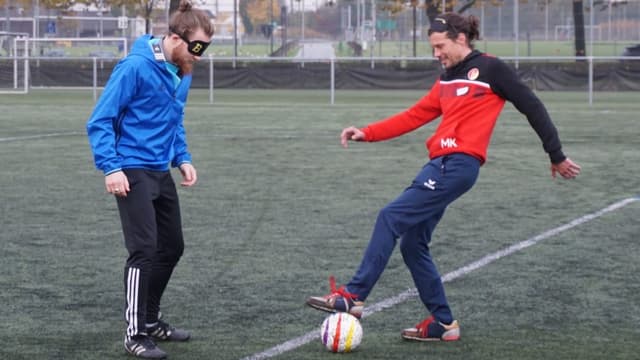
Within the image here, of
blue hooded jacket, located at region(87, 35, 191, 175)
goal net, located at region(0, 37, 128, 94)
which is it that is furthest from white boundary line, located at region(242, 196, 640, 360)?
goal net, located at region(0, 37, 128, 94)

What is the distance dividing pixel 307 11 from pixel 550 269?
50.7m

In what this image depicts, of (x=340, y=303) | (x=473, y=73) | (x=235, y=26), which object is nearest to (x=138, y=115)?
(x=340, y=303)

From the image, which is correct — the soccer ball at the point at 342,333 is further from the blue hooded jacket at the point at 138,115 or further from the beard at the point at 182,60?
the beard at the point at 182,60

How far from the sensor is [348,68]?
4584 centimetres

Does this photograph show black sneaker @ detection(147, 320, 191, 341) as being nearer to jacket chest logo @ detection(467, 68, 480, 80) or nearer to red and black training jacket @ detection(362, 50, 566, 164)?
red and black training jacket @ detection(362, 50, 566, 164)

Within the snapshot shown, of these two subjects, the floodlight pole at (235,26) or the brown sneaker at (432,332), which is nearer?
the brown sneaker at (432,332)

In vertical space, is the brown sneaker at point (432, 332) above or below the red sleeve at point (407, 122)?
below

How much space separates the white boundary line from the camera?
6693 mm

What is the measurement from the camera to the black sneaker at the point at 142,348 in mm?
6391

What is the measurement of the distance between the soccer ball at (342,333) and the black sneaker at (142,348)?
0.89m

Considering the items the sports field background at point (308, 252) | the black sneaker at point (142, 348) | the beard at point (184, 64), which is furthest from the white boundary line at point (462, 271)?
the beard at point (184, 64)

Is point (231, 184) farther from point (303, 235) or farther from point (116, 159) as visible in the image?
point (116, 159)

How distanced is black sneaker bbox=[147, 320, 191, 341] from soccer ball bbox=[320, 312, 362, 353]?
88cm

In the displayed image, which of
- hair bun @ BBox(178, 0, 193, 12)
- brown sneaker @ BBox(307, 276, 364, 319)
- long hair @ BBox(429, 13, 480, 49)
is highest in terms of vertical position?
hair bun @ BBox(178, 0, 193, 12)
